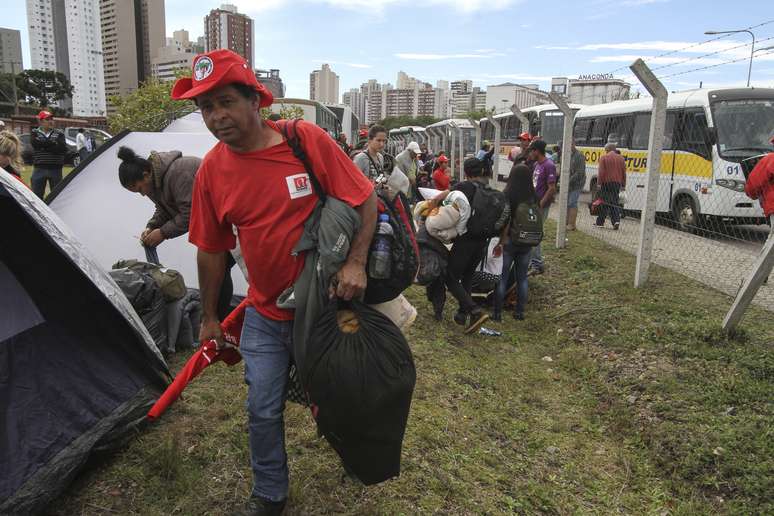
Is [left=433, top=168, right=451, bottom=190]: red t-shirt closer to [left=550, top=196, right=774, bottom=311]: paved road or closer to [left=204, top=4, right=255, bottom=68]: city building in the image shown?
[left=550, top=196, right=774, bottom=311]: paved road

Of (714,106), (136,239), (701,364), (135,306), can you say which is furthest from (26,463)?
(714,106)

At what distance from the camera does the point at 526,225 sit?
5211 millimetres

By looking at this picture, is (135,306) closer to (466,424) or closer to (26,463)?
(26,463)

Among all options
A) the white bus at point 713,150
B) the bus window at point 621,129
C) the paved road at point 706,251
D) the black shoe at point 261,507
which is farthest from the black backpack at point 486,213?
the bus window at point 621,129

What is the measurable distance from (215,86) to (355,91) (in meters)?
150

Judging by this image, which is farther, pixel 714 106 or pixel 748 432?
pixel 714 106

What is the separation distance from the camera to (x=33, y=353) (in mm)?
2633

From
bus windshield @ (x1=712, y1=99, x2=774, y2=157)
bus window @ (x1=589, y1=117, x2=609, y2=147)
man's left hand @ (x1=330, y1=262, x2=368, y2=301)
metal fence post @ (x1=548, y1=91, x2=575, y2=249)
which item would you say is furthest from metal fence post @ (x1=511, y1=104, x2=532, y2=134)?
man's left hand @ (x1=330, y1=262, x2=368, y2=301)

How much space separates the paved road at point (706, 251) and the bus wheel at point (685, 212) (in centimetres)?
31

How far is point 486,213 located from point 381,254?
10.1 ft

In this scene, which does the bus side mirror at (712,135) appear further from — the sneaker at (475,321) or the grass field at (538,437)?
the sneaker at (475,321)

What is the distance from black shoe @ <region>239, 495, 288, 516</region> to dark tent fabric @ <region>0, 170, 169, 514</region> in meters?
0.90

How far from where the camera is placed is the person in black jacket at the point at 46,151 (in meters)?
8.55

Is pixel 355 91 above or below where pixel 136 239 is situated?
above
